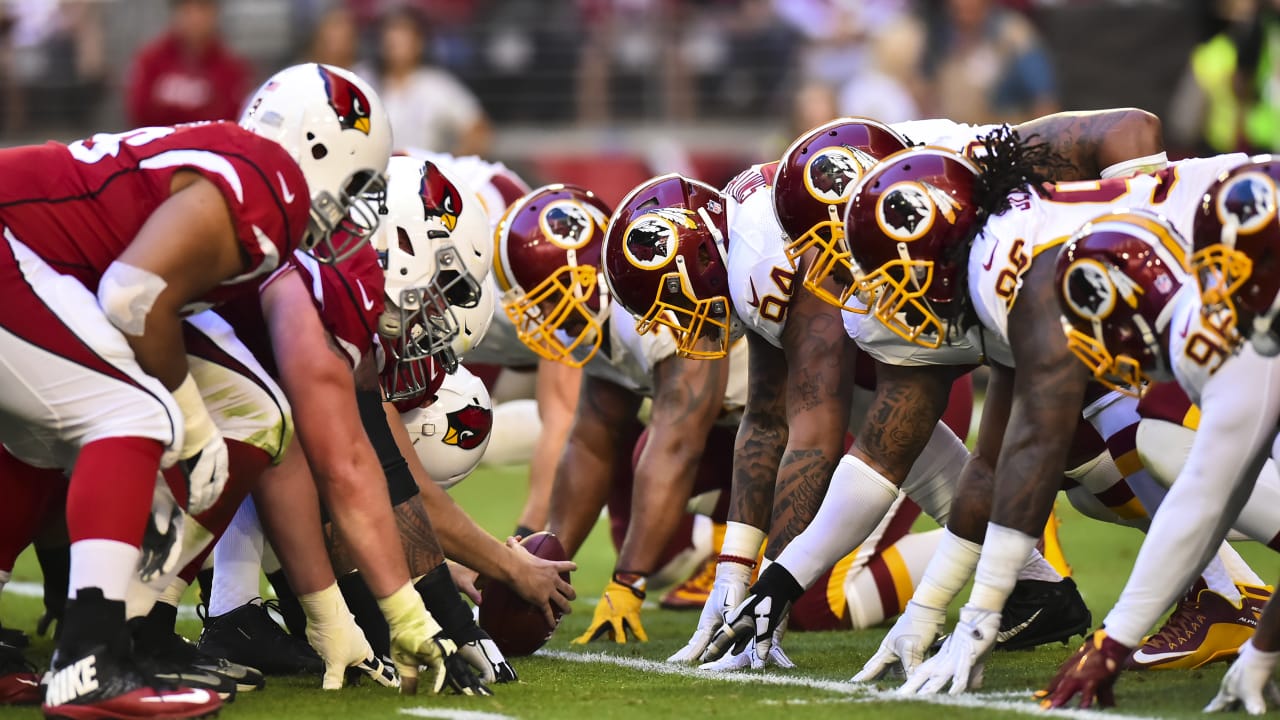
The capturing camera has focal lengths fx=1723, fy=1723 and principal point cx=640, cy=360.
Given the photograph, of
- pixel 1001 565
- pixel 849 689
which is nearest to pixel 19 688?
pixel 849 689

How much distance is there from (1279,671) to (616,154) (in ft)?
29.2

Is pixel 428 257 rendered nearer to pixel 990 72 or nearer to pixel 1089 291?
pixel 1089 291

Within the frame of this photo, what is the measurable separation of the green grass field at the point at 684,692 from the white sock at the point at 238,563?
295mm

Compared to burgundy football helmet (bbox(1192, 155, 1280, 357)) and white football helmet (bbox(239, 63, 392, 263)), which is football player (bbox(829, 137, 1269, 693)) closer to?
burgundy football helmet (bbox(1192, 155, 1280, 357))

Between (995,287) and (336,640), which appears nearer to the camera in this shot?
(995,287)

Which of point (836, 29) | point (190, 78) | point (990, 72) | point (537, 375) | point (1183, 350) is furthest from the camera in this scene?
point (836, 29)

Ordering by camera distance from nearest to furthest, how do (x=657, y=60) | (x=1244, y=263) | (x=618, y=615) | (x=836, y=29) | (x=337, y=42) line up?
(x=1244, y=263) < (x=618, y=615) < (x=337, y=42) < (x=836, y=29) < (x=657, y=60)

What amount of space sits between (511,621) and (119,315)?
5.15 feet

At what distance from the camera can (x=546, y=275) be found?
5.54 meters

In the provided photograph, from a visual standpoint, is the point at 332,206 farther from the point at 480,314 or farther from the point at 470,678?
the point at 470,678

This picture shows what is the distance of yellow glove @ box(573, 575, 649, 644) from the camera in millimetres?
5180

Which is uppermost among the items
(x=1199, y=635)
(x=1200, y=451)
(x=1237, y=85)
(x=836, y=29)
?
(x=836, y=29)

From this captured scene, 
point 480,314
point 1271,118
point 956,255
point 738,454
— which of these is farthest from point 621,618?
point 1271,118

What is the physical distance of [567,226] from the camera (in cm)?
556
